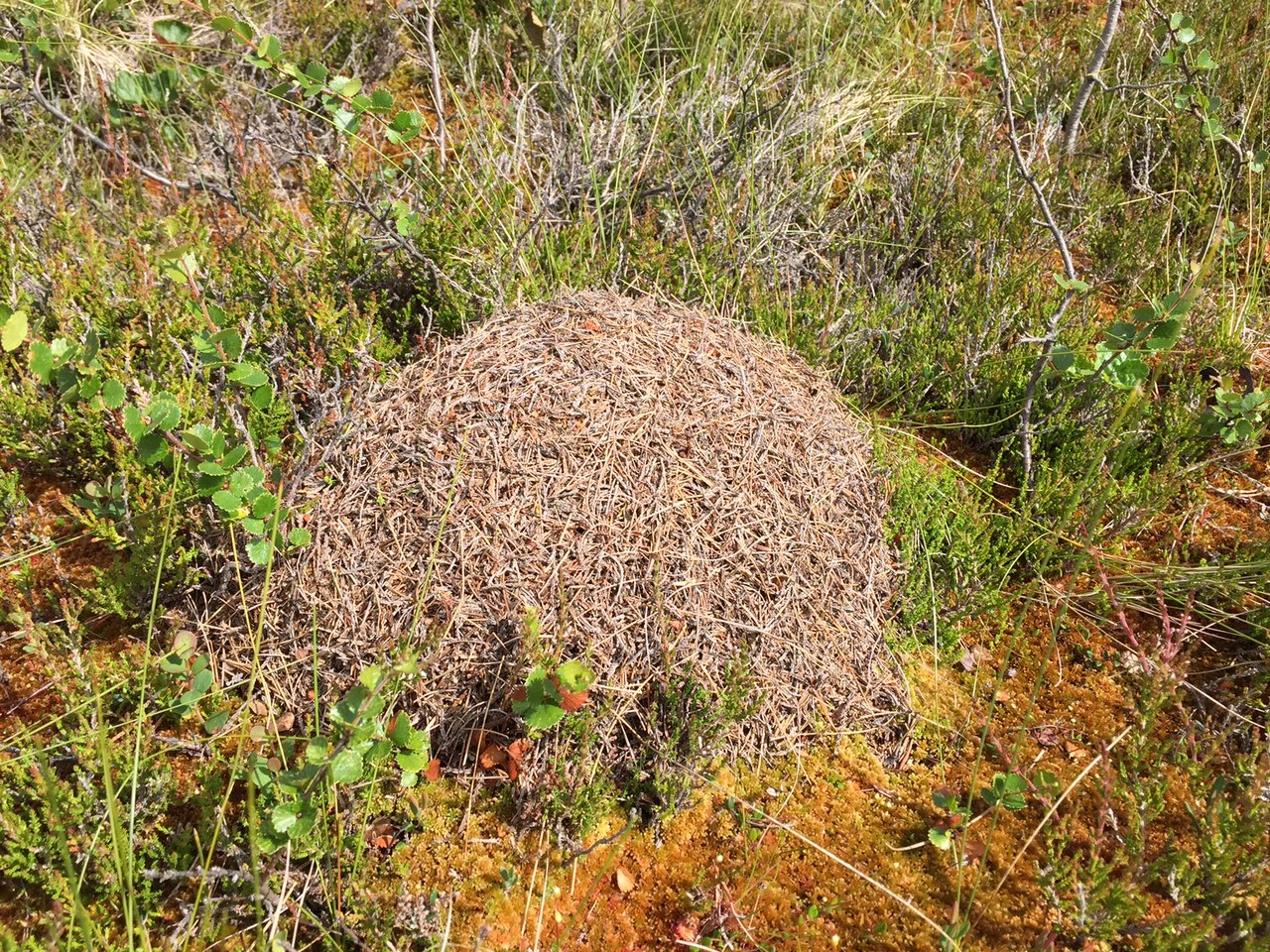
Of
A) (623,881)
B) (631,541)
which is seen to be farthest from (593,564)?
(623,881)

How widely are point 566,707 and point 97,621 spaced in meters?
1.71

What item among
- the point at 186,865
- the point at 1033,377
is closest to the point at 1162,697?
the point at 1033,377

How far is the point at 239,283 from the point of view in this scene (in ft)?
11.0

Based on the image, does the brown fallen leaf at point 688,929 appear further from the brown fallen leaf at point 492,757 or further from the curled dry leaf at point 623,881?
the brown fallen leaf at point 492,757

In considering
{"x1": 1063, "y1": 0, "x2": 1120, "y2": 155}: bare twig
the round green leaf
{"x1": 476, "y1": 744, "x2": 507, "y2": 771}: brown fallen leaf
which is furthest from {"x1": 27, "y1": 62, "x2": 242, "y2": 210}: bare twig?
{"x1": 1063, "y1": 0, "x2": 1120, "y2": 155}: bare twig

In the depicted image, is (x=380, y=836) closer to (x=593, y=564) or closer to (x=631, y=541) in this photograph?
(x=593, y=564)

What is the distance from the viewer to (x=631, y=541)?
245 cm

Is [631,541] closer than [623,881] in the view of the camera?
No

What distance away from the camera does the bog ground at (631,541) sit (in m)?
2.08

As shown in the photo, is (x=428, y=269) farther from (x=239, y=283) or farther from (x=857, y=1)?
(x=857, y=1)

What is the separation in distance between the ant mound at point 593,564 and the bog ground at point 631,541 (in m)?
0.01

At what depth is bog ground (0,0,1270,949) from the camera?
6.84 ft


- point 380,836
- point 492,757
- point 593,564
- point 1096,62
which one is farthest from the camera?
point 1096,62

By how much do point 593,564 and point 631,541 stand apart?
14 cm
